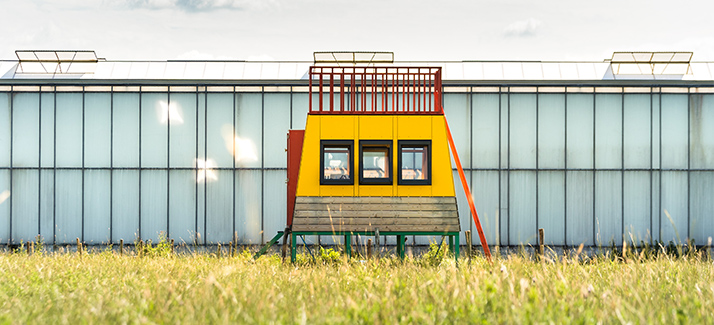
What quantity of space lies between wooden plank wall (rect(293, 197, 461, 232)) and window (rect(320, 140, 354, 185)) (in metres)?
0.50

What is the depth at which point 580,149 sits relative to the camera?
22625mm

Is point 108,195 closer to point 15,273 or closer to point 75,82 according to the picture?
point 75,82

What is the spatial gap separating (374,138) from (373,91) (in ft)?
15.6

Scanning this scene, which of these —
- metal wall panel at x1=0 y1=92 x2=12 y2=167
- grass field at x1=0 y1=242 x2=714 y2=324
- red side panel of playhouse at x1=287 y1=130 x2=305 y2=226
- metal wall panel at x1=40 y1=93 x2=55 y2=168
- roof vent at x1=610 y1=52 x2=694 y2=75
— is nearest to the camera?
grass field at x1=0 y1=242 x2=714 y2=324

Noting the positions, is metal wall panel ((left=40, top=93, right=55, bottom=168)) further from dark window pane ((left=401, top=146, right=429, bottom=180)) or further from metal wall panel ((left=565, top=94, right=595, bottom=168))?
metal wall panel ((left=565, top=94, right=595, bottom=168))

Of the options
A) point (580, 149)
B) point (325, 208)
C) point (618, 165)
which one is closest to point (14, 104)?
point (325, 208)

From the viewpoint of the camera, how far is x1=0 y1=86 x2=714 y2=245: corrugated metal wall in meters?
22.4

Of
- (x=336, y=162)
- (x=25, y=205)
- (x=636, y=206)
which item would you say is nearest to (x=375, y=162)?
(x=336, y=162)

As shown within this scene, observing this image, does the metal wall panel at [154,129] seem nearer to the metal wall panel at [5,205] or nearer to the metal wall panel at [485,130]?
the metal wall panel at [5,205]

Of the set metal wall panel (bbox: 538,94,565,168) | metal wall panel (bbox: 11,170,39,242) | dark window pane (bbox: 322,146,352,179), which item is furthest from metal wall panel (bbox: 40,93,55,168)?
metal wall panel (bbox: 538,94,565,168)

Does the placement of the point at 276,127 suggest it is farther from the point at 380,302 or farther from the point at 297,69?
the point at 380,302

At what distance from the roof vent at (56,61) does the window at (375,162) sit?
18.1 m

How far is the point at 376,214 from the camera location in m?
12.2

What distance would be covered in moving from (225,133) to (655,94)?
20467mm
